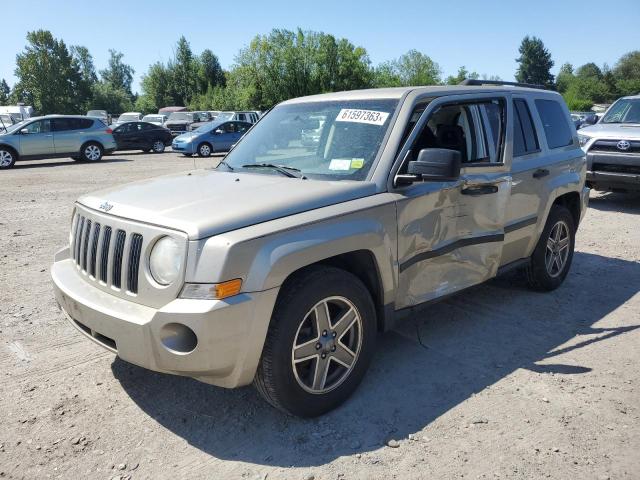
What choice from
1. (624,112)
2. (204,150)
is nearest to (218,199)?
(624,112)

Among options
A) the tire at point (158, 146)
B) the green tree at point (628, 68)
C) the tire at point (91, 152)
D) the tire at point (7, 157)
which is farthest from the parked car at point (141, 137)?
the green tree at point (628, 68)

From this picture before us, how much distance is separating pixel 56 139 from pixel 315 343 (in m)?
18.8

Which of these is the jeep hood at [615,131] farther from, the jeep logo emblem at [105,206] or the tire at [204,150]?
the tire at [204,150]

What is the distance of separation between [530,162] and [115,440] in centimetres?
381

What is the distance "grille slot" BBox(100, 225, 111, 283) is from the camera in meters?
3.08

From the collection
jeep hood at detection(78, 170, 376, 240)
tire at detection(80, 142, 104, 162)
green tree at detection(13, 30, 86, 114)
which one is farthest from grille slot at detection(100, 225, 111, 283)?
green tree at detection(13, 30, 86, 114)

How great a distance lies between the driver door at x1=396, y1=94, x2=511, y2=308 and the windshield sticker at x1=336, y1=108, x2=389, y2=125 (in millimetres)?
251

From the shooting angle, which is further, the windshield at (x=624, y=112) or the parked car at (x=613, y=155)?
the windshield at (x=624, y=112)

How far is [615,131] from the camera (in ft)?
31.1

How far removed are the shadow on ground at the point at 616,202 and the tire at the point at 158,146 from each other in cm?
1979

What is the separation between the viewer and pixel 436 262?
3.76m

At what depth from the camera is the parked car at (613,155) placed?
898cm

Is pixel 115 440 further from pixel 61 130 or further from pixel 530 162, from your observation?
pixel 61 130

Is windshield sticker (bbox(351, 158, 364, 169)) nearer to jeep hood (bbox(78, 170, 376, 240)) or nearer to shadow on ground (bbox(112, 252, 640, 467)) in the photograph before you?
jeep hood (bbox(78, 170, 376, 240))
